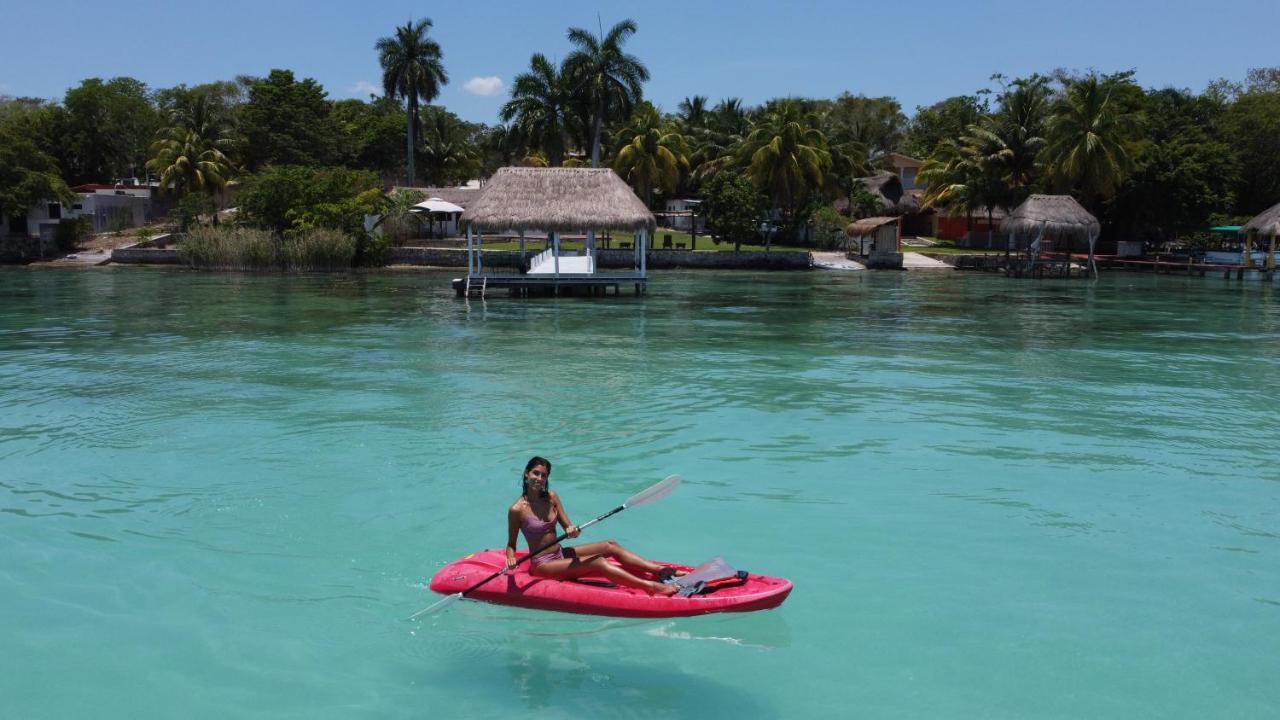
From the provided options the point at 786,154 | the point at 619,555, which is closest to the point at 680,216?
the point at 786,154

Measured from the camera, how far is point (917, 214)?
61875mm

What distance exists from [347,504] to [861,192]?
51.7 m

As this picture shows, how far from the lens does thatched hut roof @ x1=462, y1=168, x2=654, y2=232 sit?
32.7 m

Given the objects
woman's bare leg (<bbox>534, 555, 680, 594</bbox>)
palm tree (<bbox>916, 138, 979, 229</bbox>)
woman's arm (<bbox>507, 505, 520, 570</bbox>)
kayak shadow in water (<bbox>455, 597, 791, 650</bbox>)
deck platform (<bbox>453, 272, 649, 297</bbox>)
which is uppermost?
palm tree (<bbox>916, 138, 979, 229</bbox>)

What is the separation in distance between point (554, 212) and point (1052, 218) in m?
23.2

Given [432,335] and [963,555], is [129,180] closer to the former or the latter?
[432,335]

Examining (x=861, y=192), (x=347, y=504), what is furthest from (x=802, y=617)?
(x=861, y=192)

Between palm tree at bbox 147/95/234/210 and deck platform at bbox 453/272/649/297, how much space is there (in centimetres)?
2548

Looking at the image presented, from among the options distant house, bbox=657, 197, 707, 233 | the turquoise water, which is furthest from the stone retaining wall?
distant house, bbox=657, 197, 707, 233

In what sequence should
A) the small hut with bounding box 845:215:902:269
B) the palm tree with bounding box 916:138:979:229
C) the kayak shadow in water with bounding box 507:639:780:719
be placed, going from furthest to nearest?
the palm tree with bounding box 916:138:979:229 < the small hut with bounding box 845:215:902:269 < the kayak shadow in water with bounding box 507:639:780:719

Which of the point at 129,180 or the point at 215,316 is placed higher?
the point at 129,180

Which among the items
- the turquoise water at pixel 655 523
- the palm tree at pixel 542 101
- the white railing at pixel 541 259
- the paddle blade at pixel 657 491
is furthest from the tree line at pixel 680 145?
the paddle blade at pixel 657 491

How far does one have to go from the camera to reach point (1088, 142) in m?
45.2

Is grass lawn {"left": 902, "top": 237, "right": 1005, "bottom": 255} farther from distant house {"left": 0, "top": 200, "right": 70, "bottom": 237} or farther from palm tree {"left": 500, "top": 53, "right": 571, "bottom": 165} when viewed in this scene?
distant house {"left": 0, "top": 200, "right": 70, "bottom": 237}
